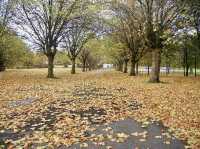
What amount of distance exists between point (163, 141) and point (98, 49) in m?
58.5

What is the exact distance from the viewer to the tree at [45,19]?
30547 millimetres

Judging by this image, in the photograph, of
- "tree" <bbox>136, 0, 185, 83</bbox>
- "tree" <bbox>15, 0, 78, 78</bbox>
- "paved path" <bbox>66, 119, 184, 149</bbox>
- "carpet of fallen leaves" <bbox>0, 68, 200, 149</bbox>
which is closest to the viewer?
"paved path" <bbox>66, 119, 184, 149</bbox>

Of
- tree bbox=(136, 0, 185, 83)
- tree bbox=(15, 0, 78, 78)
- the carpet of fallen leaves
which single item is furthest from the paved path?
tree bbox=(15, 0, 78, 78)

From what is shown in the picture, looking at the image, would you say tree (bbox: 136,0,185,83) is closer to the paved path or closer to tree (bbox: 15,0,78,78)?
tree (bbox: 15,0,78,78)

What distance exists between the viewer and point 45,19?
32.7m

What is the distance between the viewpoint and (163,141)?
715cm

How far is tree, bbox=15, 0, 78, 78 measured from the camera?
30.5 meters

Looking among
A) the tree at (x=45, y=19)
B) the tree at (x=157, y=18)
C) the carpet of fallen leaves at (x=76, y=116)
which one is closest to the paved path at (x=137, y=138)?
the carpet of fallen leaves at (x=76, y=116)

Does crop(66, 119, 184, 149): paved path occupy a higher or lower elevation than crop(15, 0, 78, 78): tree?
lower

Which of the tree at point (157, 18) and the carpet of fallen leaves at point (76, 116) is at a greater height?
the tree at point (157, 18)

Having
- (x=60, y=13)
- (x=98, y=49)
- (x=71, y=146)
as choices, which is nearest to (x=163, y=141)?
(x=71, y=146)

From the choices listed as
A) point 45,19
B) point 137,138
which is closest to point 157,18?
point 45,19

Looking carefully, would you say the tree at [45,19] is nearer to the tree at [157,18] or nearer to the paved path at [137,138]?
the tree at [157,18]

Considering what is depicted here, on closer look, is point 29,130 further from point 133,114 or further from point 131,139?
point 133,114
